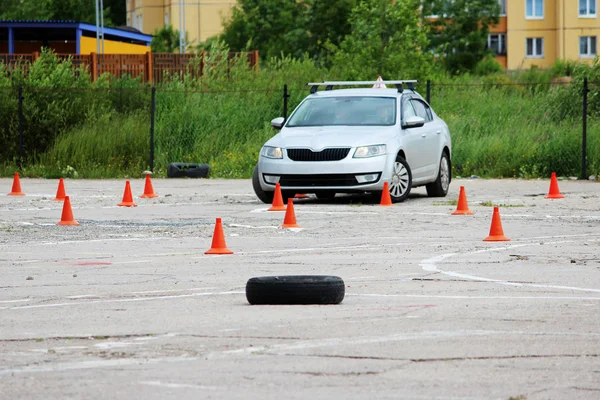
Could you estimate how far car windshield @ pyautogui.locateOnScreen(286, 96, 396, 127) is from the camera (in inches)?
798

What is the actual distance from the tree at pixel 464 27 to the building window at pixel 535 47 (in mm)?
6003

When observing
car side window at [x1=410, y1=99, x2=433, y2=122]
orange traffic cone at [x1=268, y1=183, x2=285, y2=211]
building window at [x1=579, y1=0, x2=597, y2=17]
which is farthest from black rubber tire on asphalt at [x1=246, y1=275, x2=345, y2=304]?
building window at [x1=579, y1=0, x2=597, y2=17]

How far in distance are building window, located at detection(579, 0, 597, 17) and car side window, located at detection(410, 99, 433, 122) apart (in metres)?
68.1

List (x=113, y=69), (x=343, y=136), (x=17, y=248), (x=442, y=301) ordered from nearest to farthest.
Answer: (x=442, y=301)
(x=17, y=248)
(x=343, y=136)
(x=113, y=69)

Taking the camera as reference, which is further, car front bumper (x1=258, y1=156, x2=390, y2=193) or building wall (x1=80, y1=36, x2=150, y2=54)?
building wall (x1=80, y1=36, x2=150, y2=54)

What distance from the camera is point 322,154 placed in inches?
750

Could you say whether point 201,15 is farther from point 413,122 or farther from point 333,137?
point 333,137

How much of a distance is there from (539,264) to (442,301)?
2657mm

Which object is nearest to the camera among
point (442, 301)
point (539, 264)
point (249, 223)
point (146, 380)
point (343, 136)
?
point (146, 380)

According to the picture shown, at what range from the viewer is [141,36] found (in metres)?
71.8

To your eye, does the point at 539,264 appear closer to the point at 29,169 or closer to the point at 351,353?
the point at 351,353

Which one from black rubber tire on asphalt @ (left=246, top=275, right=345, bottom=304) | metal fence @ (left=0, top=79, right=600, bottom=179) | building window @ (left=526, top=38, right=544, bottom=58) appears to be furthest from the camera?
building window @ (left=526, top=38, right=544, bottom=58)

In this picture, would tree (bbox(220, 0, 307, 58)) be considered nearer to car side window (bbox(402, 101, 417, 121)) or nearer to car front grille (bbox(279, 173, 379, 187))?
car side window (bbox(402, 101, 417, 121))

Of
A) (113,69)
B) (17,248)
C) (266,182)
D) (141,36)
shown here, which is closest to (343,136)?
(266,182)
